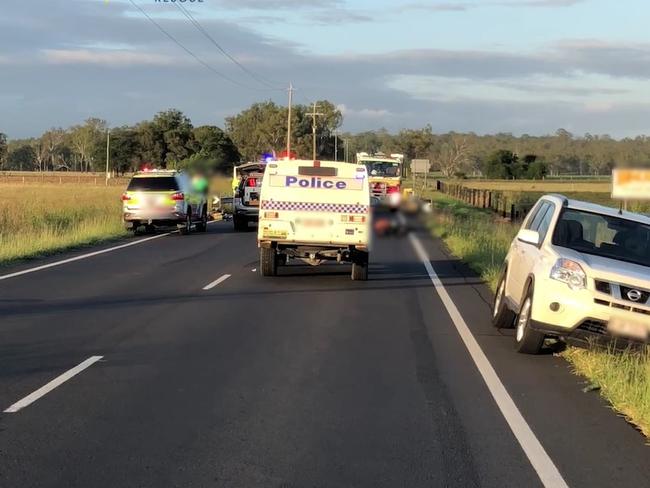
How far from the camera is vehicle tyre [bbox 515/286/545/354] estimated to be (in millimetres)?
8578

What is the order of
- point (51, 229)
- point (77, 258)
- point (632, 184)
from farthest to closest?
1. point (51, 229)
2. point (77, 258)
3. point (632, 184)

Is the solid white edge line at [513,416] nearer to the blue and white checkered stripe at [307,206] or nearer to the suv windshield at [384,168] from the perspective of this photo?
the blue and white checkered stripe at [307,206]

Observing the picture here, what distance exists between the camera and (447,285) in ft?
49.5

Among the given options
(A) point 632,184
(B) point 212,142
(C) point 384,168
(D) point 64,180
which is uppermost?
(B) point 212,142

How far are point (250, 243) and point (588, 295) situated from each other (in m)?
16.2

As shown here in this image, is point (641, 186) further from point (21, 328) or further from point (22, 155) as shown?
point (22, 155)

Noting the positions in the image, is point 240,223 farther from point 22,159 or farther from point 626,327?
point 22,159

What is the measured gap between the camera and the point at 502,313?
1041 centimetres

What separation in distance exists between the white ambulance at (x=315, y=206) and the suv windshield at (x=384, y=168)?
2290cm

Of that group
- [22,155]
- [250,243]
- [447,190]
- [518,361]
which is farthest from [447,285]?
[22,155]

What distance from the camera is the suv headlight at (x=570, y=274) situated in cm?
812

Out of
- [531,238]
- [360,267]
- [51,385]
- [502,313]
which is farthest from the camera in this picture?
[360,267]

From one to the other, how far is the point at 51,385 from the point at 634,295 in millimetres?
5616

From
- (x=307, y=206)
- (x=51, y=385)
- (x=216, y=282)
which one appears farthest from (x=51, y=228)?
(x=51, y=385)
